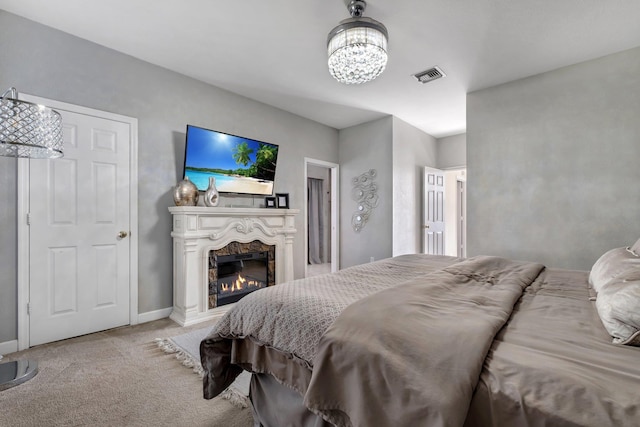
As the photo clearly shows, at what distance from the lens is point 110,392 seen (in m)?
1.81

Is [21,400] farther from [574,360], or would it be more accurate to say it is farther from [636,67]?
[636,67]

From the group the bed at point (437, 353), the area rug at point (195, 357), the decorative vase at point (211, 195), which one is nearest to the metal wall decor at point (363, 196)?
the decorative vase at point (211, 195)

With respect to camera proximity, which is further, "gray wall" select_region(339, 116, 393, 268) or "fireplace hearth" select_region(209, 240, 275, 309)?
"gray wall" select_region(339, 116, 393, 268)

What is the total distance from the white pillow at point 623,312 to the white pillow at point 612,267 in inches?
11.1

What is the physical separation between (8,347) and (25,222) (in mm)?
997

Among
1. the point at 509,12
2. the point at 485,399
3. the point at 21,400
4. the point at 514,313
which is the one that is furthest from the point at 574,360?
the point at 21,400

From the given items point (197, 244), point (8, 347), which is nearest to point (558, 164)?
point (197, 244)

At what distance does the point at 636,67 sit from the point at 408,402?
384 cm

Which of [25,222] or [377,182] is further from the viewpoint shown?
[377,182]

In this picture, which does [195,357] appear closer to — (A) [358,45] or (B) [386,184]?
(A) [358,45]

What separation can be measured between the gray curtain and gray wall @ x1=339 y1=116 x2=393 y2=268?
2.01m

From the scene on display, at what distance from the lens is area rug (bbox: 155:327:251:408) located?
1756 millimetres

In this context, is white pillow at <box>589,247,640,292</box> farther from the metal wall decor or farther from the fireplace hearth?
the metal wall decor

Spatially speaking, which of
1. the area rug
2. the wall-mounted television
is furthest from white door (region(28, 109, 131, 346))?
the area rug
